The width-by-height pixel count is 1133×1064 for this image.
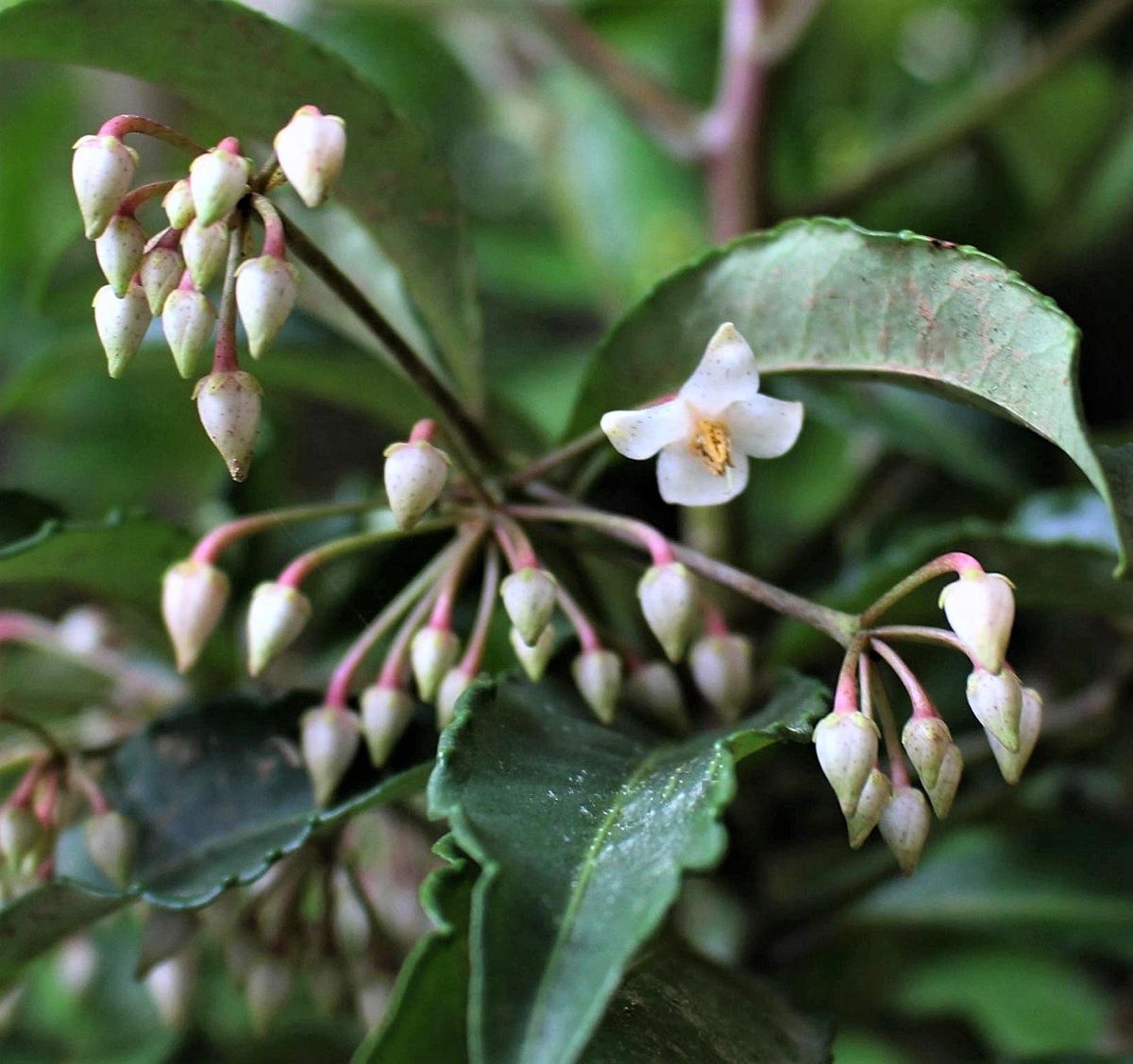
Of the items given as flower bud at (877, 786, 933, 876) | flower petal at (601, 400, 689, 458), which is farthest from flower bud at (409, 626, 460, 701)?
flower bud at (877, 786, 933, 876)

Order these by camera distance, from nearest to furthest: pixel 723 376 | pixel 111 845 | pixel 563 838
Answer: pixel 563 838
pixel 723 376
pixel 111 845

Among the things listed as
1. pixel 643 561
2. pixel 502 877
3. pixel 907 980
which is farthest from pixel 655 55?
pixel 502 877

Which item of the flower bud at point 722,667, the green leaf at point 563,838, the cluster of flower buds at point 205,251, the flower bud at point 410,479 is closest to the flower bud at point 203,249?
the cluster of flower buds at point 205,251

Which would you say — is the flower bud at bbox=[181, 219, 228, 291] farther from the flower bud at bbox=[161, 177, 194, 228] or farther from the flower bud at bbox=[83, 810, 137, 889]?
the flower bud at bbox=[83, 810, 137, 889]

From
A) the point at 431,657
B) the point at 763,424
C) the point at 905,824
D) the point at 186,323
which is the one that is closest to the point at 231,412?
the point at 186,323

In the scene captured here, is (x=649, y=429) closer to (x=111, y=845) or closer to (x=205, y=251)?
(x=205, y=251)

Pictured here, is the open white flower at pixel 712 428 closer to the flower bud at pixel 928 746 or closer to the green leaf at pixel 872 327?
the green leaf at pixel 872 327

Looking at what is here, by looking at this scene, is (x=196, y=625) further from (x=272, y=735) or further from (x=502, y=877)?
(x=502, y=877)
